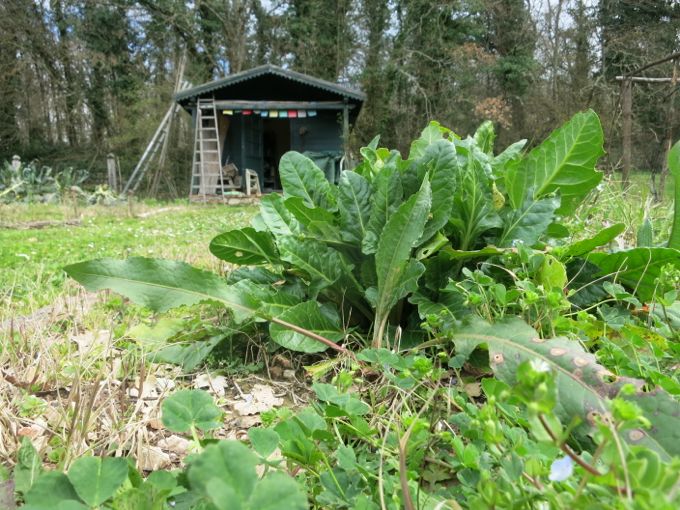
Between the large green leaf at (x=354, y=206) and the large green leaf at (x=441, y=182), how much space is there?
190 mm

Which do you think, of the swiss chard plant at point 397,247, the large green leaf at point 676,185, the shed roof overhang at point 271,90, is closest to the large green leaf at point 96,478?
the swiss chard plant at point 397,247

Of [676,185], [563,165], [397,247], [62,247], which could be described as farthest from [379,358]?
[62,247]

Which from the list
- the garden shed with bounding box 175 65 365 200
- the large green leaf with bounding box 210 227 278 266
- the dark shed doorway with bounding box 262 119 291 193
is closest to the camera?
the large green leaf with bounding box 210 227 278 266

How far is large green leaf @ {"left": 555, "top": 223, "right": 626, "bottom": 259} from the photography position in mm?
1306

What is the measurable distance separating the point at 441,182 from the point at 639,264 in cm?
60

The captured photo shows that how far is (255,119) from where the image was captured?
16250 mm

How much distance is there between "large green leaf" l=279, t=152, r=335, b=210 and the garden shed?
11866 millimetres

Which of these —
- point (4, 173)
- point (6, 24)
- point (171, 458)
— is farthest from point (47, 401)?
point (6, 24)

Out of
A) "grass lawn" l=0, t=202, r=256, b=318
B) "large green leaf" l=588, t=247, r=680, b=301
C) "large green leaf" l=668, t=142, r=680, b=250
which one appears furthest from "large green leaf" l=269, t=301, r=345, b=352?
"grass lawn" l=0, t=202, r=256, b=318

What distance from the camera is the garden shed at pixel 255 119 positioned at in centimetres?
1344

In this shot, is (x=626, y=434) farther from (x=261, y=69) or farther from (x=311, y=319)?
(x=261, y=69)

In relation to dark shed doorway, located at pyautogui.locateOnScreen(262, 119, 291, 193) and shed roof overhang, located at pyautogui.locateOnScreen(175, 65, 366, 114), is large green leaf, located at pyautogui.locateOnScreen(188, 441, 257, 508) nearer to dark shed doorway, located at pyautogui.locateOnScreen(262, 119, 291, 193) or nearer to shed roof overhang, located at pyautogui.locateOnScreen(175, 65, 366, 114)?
shed roof overhang, located at pyautogui.locateOnScreen(175, 65, 366, 114)

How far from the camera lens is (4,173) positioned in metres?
12.6

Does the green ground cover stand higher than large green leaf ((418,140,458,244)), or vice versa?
large green leaf ((418,140,458,244))
